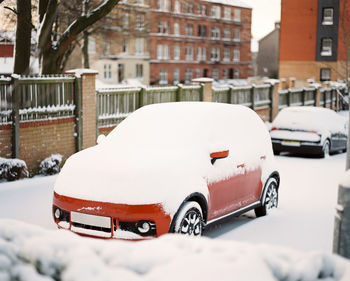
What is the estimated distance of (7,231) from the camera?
2.88m

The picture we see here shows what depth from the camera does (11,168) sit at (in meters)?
10.5

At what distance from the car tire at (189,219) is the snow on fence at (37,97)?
5845 millimetres

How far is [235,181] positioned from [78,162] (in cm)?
217

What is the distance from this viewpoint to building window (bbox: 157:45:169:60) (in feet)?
222

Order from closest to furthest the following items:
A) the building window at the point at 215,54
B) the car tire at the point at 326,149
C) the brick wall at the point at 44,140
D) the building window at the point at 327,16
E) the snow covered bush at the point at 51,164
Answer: the brick wall at the point at 44,140
the snow covered bush at the point at 51,164
the car tire at the point at 326,149
the building window at the point at 327,16
the building window at the point at 215,54

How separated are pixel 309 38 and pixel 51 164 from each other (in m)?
50.1

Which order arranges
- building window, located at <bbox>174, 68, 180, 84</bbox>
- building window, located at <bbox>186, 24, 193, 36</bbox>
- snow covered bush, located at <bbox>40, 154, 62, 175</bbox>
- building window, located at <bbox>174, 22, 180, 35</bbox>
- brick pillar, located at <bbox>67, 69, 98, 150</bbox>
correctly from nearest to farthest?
snow covered bush, located at <bbox>40, 154, 62, 175</bbox> < brick pillar, located at <bbox>67, 69, 98, 150</bbox> < building window, located at <bbox>174, 22, 180, 35</bbox> < building window, located at <bbox>174, 68, 180, 84</bbox> < building window, located at <bbox>186, 24, 193, 36</bbox>

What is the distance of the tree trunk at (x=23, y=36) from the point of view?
1425cm

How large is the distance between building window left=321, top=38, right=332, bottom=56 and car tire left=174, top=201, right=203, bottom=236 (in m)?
53.6

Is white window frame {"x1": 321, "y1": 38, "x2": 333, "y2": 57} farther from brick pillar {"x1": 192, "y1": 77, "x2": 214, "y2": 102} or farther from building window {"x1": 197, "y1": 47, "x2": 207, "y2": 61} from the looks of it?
brick pillar {"x1": 192, "y1": 77, "x2": 214, "y2": 102}

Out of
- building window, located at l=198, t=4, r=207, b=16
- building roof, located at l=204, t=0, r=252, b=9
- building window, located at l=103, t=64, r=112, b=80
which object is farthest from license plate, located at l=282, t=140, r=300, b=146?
building roof, located at l=204, t=0, r=252, b=9

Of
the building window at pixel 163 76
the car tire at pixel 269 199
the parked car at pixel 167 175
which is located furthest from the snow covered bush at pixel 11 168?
the building window at pixel 163 76

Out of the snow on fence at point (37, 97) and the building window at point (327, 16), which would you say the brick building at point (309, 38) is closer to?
the building window at point (327, 16)

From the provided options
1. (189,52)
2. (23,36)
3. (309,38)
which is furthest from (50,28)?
(189,52)
